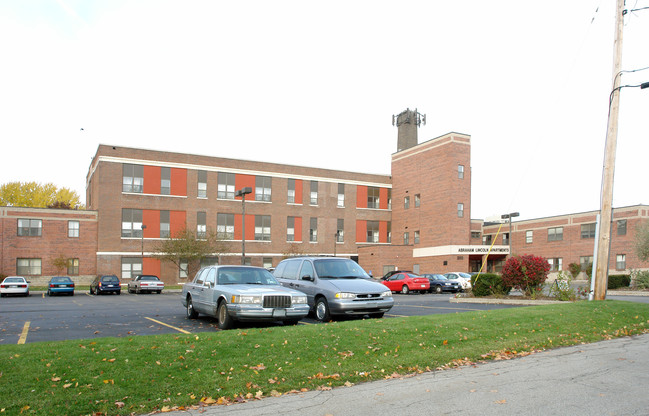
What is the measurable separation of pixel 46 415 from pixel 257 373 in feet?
9.09

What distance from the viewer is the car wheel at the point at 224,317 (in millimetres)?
12000

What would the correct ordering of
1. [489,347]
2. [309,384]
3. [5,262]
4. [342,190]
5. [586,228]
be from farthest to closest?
[342,190] → [586,228] → [5,262] → [489,347] → [309,384]

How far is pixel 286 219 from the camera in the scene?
58.6 m

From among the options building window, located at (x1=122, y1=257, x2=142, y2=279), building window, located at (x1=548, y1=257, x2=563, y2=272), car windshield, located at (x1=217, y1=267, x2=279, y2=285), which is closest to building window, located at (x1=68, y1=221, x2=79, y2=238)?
building window, located at (x1=122, y1=257, x2=142, y2=279)

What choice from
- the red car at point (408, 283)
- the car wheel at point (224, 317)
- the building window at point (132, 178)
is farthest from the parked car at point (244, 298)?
the building window at point (132, 178)

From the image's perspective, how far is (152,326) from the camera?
12.9 meters

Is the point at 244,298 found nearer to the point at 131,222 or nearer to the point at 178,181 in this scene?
the point at 131,222

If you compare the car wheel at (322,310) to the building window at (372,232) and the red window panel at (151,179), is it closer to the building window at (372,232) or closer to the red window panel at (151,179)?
the red window panel at (151,179)

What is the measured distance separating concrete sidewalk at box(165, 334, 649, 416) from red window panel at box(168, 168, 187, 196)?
1887 inches

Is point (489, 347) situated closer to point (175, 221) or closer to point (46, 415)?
point (46, 415)

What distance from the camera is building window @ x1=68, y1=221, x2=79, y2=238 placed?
48.5 metres

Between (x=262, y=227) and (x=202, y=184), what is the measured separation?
325 inches

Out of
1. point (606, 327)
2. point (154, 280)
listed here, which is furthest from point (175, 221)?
point (606, 327)

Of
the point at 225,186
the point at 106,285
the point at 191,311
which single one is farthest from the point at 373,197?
the point at 191,311
